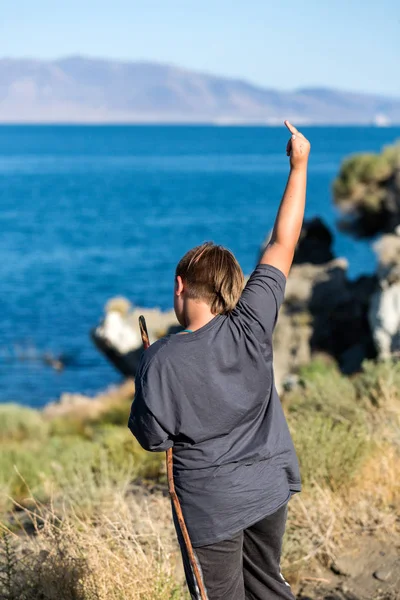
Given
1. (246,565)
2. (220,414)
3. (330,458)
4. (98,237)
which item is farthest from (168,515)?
(98,237)

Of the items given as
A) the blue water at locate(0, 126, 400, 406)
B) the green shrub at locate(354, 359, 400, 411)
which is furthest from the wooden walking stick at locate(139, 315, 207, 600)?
the blue water at locate(0, 126, 400, 406)

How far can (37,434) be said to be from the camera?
14711 mm

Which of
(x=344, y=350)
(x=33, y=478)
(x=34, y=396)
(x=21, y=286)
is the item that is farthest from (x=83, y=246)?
(x=33, y=478)

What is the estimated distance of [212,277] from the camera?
2756mm

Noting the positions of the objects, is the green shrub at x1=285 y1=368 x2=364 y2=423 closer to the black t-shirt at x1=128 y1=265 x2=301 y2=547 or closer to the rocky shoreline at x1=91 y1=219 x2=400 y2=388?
the black t-shirt at x1=128 y1=265 x2=301 y2=547

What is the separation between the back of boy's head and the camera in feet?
9.02

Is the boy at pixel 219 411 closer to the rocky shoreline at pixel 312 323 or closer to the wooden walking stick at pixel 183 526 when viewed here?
the wooden walking stick at pixel 183 526

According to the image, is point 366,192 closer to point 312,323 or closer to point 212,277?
point 312,323

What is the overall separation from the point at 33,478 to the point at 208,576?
5.22 meters

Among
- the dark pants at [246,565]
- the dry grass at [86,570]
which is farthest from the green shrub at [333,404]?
the dark pants at [246,565]

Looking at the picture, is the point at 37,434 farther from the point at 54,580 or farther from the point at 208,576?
the point at 208,576

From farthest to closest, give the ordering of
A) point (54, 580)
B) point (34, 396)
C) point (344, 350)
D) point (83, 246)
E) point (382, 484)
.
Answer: point (83, 246) < point (34, 396) < point (344, 350) < point (382, 484) < point (54, 580)

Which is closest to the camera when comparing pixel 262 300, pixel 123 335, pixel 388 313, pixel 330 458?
pixel 262 300

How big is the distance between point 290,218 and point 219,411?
0.80 meters
